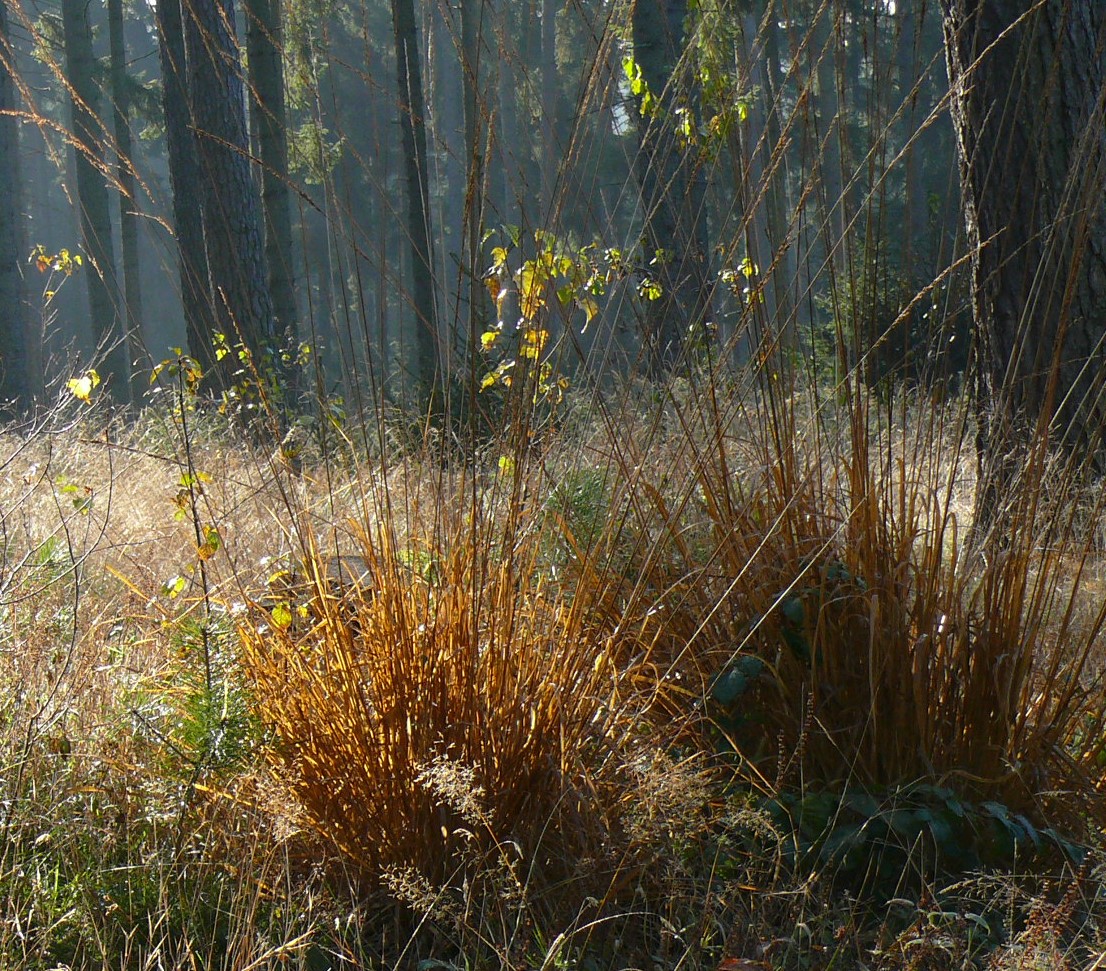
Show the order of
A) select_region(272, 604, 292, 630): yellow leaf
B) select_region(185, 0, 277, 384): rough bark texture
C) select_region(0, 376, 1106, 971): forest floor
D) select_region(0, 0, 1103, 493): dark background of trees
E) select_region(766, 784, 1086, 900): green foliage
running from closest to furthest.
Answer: select_region(0, 376, 1106, 971): forest floor → select_region(766, 784, 1086, 900): green foliage → select_region(0, 0, 1103, 493): dark background of trees → select_region(272, 604, 292, 630): yellow leaf → select_region(185, 0, 277, 384): rough bark texture

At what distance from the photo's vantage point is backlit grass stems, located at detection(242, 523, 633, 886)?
1828mm

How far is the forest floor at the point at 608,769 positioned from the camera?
175 cm

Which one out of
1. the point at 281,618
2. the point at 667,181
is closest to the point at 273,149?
the point at 667,181

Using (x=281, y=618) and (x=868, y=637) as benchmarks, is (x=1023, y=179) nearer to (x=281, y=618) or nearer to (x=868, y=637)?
(x=868, y=637)

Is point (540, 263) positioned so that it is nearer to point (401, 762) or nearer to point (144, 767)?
point (401, 762)

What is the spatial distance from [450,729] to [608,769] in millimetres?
306

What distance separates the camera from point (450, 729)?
72.6 inches

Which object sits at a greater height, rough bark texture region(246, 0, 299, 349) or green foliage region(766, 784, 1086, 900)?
rough bark texture region(246, 0, 299, 349)

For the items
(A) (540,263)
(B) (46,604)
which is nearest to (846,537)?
(A) (540,263)

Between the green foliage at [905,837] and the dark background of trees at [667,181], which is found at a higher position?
the dark background of trees at [667,181]

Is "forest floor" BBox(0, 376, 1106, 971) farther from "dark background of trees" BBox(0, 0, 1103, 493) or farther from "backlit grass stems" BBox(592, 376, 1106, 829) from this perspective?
"dark background of trees" BBox(0, 0, 1103, 493)

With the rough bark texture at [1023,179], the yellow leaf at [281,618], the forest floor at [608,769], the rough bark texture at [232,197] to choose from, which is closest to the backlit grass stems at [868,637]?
the forest floor at [608,769]

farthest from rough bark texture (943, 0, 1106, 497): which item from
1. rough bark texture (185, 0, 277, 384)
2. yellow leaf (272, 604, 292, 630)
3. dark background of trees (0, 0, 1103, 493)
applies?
rough bark texture (185, 0, 277, 384)

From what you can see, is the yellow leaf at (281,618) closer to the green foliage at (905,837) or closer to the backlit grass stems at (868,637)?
the backlit grass stems at (868,637)
